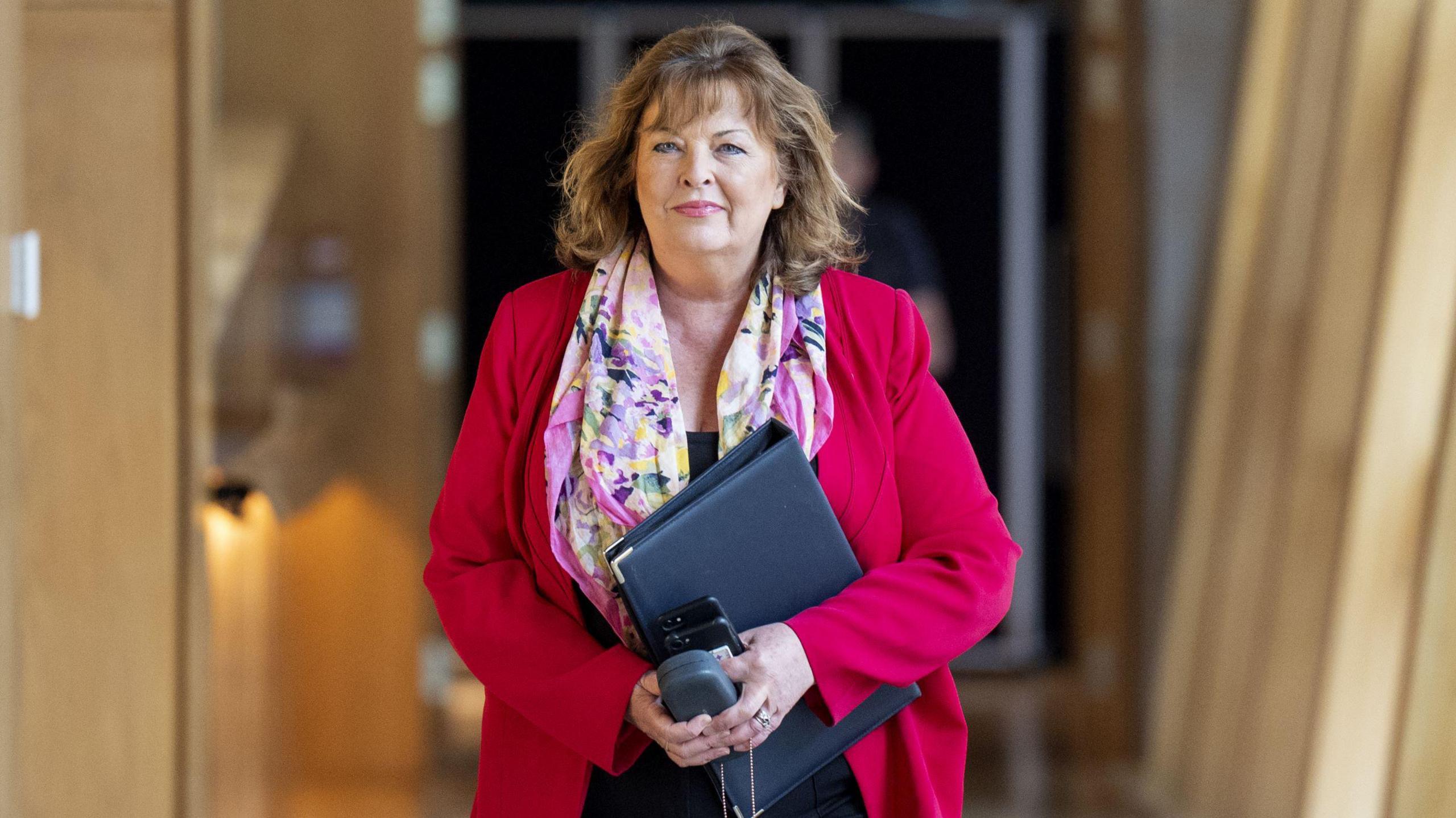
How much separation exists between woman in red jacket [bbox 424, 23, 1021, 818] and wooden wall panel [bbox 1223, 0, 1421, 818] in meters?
2.10

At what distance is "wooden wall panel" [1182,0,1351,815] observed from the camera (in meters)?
3.94

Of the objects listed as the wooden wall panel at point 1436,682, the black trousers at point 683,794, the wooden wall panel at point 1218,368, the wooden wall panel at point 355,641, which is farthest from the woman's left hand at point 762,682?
the wooden wall panel at point 355,641

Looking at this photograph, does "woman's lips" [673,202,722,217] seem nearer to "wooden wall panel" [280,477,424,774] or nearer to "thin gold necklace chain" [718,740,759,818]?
"thin gold necklace chain" [718,740,759,818]

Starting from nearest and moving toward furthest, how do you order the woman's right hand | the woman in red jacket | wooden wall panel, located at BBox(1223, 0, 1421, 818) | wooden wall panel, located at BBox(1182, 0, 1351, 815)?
the woman's right hand
the woman in red jacket
wooden wall panel, located at BBox(1223, 0, 1421, 818)
wooden wall panel, located at BBox(1182, 0, 1351, 815)

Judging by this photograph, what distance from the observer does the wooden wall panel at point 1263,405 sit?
Result: 3936 millimetres

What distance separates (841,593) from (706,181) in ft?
1.52

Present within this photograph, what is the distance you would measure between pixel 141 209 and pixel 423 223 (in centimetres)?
235

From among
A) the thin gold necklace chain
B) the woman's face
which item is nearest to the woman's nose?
the woman's face

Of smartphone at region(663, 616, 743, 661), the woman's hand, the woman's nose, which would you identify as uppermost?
the woman's nose

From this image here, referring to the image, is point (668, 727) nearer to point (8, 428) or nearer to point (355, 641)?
point (8, 428)

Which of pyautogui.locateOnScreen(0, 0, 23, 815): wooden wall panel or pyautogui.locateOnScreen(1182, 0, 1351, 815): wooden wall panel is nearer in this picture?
pyautogui.locateOnScreen(0, 0, 23, 815): wooden wall panel

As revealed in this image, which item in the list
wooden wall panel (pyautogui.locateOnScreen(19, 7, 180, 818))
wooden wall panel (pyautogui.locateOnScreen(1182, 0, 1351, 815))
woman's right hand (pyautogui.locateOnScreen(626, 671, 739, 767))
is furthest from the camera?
wooden wall panel (pyautogui.locateOnScreen(1182, 0, 1351, 815))

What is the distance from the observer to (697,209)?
1.64m

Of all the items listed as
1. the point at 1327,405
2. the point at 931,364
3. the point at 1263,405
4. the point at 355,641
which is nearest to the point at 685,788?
the point at 1327,405
